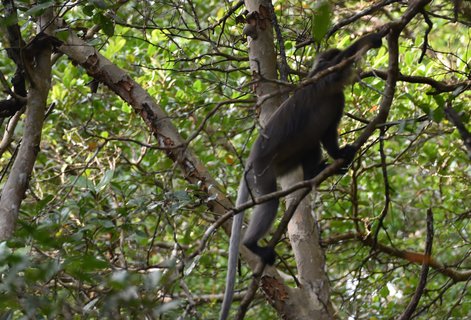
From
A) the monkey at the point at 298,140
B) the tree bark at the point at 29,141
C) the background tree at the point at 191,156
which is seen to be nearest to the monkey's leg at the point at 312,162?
the monkey at the point at 298,140

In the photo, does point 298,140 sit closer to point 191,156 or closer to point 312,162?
point 312,162

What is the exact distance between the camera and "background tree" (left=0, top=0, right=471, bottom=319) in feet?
7.80

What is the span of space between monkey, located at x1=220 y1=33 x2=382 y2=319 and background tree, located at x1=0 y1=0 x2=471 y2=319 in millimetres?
110

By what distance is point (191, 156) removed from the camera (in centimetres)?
351

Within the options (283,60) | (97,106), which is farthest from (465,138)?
(97,106)

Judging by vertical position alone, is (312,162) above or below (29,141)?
above

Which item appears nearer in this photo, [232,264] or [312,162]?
[232,264]

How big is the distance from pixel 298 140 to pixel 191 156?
61 cm

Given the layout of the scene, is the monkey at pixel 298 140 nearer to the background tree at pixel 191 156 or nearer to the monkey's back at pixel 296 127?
the monkey's back at pixel 296 127

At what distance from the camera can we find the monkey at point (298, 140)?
345cm

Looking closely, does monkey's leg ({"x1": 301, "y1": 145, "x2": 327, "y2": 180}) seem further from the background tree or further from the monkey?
the background tree

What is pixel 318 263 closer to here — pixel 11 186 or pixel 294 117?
pixel 294 117

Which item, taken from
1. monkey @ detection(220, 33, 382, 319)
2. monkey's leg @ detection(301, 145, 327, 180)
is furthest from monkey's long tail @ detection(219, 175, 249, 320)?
monkey's leg @ detection(301, 145, 327, 180)

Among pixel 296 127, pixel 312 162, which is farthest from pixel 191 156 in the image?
pixel 312 162
